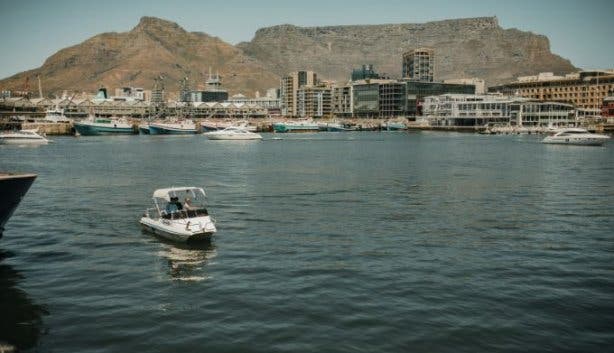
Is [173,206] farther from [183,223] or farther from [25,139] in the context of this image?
[25,139]

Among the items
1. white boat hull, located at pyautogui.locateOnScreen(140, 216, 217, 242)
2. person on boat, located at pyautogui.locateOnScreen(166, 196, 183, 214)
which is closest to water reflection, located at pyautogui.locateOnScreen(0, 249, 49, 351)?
white boat hull, located at pyautogui.locateOnScreen(140, 216, 217, 242)

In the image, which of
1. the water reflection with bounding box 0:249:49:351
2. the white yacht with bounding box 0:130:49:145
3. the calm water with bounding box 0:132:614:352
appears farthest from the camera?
the white yacht with bounding box 0:130:49:145

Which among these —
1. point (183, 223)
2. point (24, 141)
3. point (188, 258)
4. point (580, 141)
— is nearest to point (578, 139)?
point (580, 141)

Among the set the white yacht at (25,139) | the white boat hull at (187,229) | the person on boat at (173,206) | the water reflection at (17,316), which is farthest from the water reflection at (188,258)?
the white yacht at (25,139)

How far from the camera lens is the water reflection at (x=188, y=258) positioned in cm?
3022

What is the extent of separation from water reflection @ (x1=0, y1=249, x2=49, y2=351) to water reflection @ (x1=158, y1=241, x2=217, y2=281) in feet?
22.8

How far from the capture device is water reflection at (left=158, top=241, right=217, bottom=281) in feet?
99.1

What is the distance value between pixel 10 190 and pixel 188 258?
35.3ft

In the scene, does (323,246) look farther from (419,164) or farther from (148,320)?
(419,164)

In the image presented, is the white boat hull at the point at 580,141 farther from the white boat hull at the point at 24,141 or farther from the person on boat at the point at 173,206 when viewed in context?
the person on boat at the point at 173,206

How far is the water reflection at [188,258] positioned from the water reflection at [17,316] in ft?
22.8

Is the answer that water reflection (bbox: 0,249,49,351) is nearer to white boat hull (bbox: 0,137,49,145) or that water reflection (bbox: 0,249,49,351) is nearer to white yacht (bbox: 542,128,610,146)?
white boat hull (bbox: 0,137,49,145)

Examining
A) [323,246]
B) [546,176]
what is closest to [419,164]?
[546,176]

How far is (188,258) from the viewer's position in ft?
110
